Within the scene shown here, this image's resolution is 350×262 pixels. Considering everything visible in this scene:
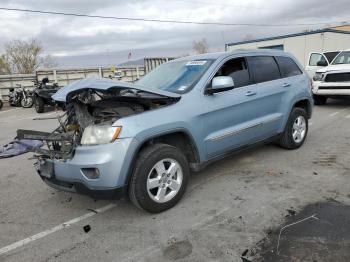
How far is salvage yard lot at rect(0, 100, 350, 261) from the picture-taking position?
3.22 m

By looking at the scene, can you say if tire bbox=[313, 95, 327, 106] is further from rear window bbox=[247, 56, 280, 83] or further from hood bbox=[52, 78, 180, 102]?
hood bbox=[52, 78, 180, 102]

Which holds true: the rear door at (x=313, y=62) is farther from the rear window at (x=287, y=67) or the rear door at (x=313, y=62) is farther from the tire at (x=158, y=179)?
the tire at (x=158, y=179)

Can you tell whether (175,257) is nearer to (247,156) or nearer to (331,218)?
(331,218)

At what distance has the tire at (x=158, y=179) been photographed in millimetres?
3604

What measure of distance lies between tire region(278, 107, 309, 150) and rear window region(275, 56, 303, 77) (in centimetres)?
62

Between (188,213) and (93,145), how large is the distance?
4.20 feet

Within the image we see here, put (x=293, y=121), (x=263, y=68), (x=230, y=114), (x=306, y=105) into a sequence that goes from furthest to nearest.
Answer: (x=306, y=105) → (x=293, y=121) → (x=263, y=68) → (x=230, y=114)

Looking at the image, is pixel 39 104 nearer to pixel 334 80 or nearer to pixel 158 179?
pixel 334 80

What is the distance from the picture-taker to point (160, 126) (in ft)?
12.3

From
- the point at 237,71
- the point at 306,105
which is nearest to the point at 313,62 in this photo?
the point at 306,105

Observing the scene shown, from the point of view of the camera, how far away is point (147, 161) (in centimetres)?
362

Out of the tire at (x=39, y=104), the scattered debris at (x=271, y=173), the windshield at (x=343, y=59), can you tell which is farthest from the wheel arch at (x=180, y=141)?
the tire at (x=39, y=104)

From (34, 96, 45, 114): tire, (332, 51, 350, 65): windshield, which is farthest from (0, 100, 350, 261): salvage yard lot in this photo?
(34, 96, 45, 114): tire

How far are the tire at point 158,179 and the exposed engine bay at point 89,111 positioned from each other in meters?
0.52
